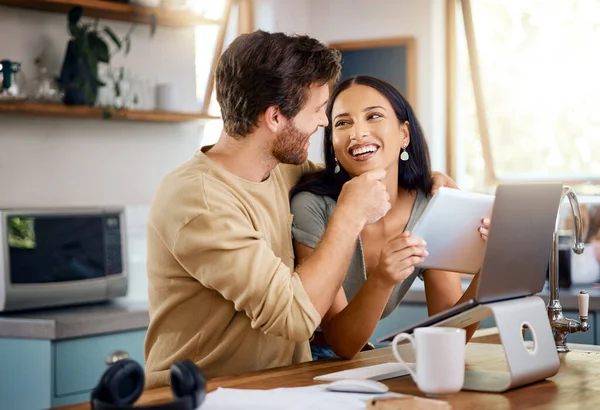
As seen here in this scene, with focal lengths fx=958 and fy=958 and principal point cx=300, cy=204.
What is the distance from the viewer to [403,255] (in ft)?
6.58

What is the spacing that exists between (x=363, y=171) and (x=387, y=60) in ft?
8.49

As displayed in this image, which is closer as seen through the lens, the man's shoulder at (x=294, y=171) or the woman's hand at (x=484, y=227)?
the woman's hand at (x=484, y=227)

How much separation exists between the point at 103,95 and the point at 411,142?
1.87 metres

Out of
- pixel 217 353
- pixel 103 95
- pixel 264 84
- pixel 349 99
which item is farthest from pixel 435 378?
pixel 103 95

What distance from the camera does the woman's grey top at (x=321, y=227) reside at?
2.32m

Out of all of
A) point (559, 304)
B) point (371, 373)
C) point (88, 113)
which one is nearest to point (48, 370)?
point (88, 113)

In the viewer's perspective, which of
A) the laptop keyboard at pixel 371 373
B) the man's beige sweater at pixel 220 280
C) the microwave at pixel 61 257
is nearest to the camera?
the laptop keyboard at pixel 371 373

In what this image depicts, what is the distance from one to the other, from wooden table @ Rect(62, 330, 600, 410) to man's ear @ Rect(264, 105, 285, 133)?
1.78ft

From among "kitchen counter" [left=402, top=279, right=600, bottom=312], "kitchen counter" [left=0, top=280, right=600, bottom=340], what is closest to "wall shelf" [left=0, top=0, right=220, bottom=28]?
"kitchen counter" [left=0, top=280, right=600, bottom=340]

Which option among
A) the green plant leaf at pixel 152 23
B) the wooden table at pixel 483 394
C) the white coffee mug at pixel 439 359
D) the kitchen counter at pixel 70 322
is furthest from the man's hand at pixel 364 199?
the green plant leaf at pixel 152 23

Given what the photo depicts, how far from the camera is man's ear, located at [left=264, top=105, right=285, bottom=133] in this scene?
7.17 ft

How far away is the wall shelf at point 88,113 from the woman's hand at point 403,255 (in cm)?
215

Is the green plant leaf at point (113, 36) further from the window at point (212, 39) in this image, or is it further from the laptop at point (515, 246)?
the laptop at point (515, 246)

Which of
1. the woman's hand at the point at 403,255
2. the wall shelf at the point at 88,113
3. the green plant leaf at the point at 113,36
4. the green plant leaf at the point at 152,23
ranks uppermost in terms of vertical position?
the green plant leaf at the point at 152,23
